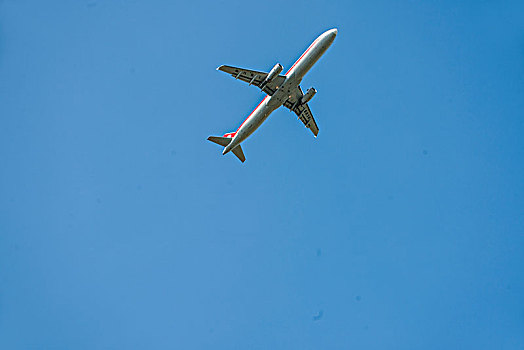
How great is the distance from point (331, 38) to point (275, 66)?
8.04 meters

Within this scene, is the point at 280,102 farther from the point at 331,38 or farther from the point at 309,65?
the point at 331,38

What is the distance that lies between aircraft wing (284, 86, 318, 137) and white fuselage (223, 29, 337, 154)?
281 centimetres

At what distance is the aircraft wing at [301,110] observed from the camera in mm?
73188

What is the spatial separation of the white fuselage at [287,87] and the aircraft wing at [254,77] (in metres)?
0.65

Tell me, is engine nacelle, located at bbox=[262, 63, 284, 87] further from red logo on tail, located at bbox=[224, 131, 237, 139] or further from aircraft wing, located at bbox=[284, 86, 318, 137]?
red logo on tail, located at bbox=[224, 131, 237, 139]

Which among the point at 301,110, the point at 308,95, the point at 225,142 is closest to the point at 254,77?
the point at 308,95

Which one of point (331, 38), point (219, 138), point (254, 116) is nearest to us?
point (331, 38)

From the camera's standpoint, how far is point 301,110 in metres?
76.2

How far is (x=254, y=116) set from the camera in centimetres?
6956

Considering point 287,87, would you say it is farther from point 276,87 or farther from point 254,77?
point 254,77

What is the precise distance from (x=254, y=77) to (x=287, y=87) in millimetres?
4784

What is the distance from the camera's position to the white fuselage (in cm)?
6500

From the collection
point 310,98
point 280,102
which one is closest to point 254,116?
point 280,102

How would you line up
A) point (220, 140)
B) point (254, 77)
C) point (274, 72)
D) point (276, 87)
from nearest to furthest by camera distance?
1. point (274, 72)
2. point (276, 87)
3. point (254, 77)
4. point (220, 140)
